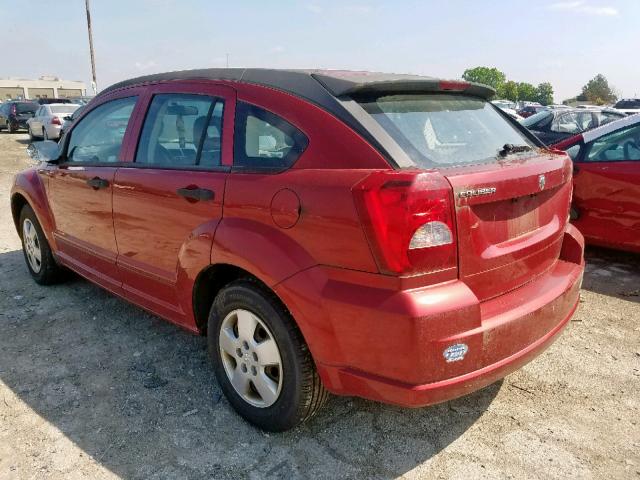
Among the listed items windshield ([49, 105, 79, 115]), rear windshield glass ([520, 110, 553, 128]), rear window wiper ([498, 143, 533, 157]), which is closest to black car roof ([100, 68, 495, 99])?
rear window wiper ([498, 143, 533, 157])

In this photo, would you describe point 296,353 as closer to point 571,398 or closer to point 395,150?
point 395,150

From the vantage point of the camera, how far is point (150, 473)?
2387mm

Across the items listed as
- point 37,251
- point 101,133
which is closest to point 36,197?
point 37,251

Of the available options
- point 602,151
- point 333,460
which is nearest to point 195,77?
point 333,460

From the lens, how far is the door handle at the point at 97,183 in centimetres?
348

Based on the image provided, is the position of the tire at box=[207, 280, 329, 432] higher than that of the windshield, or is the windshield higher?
the windshield

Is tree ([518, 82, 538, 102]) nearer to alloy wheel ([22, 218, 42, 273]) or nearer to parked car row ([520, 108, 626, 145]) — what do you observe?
parked car row ([520, 108, 626, 145])

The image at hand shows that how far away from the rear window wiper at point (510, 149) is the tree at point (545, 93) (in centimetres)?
11925

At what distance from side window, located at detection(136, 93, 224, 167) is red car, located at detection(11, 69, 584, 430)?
0.03 feet

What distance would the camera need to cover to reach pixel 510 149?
8.87 feet

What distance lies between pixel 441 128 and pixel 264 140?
33.9 inches

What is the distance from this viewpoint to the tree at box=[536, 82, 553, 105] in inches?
4429

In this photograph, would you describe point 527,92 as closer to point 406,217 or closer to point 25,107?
point 25,107

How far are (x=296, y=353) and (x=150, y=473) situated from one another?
848 mm
